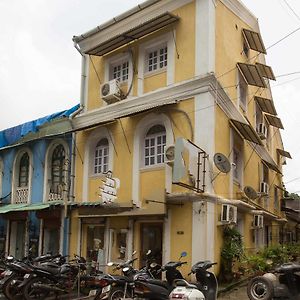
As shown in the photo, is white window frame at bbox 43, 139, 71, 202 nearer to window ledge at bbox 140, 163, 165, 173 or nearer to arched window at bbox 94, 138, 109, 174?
arched window at bbox 94, 138, 109, 174

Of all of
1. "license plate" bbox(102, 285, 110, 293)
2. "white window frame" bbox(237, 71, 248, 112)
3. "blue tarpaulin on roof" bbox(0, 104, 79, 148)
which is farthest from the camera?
"blue tarpaulin on roof" bbox(0, 104, 79, 148)

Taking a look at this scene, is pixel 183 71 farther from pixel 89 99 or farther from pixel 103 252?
pixel 103 252

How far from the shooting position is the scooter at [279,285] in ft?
30.3

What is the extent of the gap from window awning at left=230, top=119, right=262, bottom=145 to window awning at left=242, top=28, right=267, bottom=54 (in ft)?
13.7

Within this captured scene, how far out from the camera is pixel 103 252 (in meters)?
14.8

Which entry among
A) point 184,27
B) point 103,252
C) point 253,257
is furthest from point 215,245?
point 184,27

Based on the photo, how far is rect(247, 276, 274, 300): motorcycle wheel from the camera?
9453 millimetres

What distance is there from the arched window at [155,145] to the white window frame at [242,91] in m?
3.85

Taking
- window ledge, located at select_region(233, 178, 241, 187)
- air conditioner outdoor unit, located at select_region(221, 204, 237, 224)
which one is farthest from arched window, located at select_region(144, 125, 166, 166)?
window ledge, located at select_region(233, 178, 241, 187)

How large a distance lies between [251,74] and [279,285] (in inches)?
354

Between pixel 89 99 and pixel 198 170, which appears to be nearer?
pixel 198 170

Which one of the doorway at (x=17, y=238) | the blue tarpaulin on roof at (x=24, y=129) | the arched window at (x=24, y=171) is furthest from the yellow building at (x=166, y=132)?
the doorway at (x=17, y=238)

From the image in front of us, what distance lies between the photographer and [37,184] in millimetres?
18000

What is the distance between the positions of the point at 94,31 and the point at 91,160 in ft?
16.5
